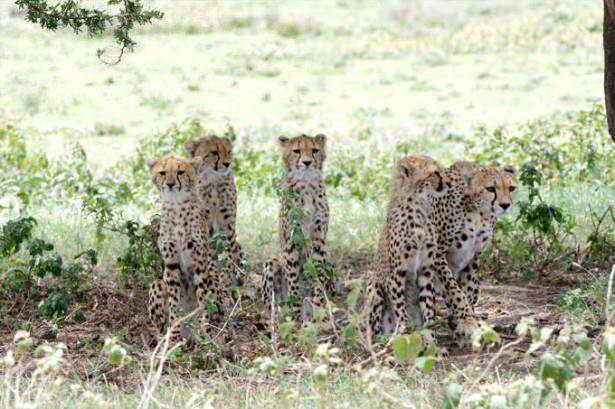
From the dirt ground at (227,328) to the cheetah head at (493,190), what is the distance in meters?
0.55

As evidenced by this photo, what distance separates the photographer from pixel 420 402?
13.3 ft

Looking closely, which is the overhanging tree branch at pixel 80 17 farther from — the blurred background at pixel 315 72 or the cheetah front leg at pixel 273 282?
the blurred background at pixel 315 72

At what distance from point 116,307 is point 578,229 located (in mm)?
2830

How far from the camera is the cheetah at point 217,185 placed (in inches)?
261

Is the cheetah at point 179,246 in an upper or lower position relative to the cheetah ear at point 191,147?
lower

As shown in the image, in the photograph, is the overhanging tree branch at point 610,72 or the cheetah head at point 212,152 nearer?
the overhanging tree branch at point 610,72

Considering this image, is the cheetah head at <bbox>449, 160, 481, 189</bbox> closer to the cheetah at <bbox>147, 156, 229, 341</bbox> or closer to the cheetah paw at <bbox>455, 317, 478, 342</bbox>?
the cheetah paw at <bbox>455, 317, 478, 342</bbox>

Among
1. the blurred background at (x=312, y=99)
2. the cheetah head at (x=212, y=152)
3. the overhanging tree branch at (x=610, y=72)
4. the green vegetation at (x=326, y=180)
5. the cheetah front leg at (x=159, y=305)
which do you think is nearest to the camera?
the green vegetation at (x=326, y=180)

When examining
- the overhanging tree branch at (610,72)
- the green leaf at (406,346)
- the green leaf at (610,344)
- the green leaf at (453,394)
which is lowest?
the green leaf at (453,394)

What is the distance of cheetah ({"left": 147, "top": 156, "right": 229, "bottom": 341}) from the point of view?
18.5 ft

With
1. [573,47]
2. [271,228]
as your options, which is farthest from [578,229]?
[573,47]

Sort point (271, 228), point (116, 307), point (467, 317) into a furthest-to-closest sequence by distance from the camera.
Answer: point (271, 228) → point (116, 307) → point (467, 317)

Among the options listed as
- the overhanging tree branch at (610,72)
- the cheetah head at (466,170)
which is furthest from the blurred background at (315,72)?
the cheetah head at (466,170)

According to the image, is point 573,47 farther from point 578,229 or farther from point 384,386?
point 384,386
